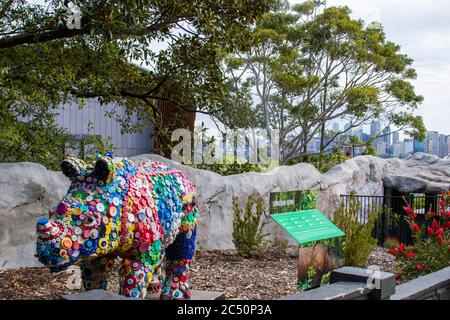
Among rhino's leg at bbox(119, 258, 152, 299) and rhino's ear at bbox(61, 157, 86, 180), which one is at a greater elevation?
rhino's ear at bbox(61, 157, 86, 180)

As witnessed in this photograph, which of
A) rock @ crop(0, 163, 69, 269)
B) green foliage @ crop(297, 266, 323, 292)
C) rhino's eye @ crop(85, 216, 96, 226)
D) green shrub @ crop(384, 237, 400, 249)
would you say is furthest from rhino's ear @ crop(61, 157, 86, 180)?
green shrub @ crop(384, 237, 400, 249)

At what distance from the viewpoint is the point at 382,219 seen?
11.1 meters

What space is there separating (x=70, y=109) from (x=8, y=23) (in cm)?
724

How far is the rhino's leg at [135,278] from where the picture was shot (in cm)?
380

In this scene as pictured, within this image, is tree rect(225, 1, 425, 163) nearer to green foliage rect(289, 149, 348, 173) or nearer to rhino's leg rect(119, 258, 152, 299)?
green foliage rect(289, 149, 348, 173)

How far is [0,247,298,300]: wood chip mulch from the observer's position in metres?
5.38

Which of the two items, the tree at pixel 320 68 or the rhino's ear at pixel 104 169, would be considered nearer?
the rhino's ear at pixel 104 169

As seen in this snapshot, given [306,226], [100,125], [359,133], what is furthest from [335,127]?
[306,226]

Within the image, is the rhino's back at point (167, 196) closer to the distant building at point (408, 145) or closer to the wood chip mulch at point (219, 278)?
the wood chip mulch at point (219, 278)

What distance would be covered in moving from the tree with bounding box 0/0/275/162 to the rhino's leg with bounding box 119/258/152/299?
3.62 metres

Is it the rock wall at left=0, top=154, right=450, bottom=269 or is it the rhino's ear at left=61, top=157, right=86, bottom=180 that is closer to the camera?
the rhino's ear at left=61, top=157, right=86, bottom=180

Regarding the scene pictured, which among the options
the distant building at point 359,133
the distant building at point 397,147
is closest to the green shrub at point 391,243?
the distant building at point 359,133
